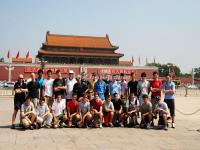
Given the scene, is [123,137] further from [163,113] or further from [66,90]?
[66,90]

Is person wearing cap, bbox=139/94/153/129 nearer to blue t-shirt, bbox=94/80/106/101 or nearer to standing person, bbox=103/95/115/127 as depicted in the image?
standing person, bbox=103/95/115/127

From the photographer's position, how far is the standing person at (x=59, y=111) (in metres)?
Answer: 8.40

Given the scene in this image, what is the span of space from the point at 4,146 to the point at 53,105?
2.60 meters

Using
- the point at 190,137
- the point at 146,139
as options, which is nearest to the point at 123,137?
the point at 146,139

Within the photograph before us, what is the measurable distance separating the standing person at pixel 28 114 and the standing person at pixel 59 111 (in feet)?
1.84

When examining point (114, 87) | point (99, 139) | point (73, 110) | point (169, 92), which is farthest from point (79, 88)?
point (169, 92)

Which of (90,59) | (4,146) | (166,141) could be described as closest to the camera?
(4,146)

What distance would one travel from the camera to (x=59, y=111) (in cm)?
843

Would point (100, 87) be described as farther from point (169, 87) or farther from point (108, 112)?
point (169, 87)

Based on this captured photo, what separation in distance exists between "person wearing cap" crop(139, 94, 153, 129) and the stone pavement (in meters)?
0.45

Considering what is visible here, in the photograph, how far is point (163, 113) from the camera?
841 cm

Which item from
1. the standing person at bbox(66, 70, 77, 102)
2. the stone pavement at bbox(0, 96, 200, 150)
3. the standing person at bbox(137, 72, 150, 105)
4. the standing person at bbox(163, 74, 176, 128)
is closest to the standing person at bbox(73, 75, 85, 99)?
the standing person at bbox(66, 70, 77, 102)

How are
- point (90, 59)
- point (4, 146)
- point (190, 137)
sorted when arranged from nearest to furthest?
point (4, 146) < point (190, 137) < point (90, 59)

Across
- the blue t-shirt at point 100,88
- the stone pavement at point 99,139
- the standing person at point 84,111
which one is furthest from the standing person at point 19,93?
the blue t-shirt at point 100,88
